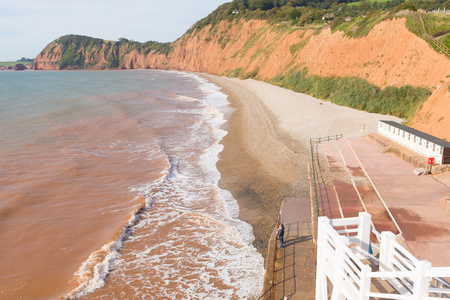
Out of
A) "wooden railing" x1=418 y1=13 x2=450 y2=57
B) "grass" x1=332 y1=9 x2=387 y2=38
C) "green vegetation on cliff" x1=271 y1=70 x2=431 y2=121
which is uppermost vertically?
"grass" x1=332 y1=9 x2=387 y2=38

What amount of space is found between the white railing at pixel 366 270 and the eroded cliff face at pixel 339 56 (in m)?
13.9

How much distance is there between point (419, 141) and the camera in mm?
16281

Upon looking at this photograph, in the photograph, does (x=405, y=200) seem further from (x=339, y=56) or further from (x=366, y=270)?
(x=339, y=56)

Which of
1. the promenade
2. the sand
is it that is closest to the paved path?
the promenade

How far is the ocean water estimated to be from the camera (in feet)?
33.4

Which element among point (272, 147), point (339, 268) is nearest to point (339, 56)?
point (272, 147)

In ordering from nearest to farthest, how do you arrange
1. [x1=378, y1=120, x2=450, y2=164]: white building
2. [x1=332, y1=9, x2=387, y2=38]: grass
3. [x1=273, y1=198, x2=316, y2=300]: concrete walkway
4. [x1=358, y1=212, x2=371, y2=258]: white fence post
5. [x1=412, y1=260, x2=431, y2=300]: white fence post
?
1. [x1=412, y1=260, x2=431, y2=300]: white fence post
2. [x1=358, y1=212, x2=371, y2=258]: white fence post
3. [x1=273, y1=198, x2=316, y2=300]: concrete walkway
4. [x1=378, y1=120, x2=450, y2=164]: white building
5. [x1=332, y1=9, x2=387, y2=38]: grass

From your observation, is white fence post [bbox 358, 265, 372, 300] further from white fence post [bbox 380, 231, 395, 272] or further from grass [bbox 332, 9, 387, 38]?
grass [bbox 332, 9, 387, 38]

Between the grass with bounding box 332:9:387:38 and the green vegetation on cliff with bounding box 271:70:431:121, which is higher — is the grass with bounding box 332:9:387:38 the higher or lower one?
the higher one

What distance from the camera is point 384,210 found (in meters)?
12.0

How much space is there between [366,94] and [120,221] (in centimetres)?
2511

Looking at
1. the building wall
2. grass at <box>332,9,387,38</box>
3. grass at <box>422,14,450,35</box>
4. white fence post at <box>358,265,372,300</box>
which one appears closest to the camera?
white fence post at <box>358,265,372,300</box>

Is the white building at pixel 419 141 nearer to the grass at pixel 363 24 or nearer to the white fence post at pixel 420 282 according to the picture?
the white fence post at pixel 420 282

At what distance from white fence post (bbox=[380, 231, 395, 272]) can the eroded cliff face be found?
46.3 ft
